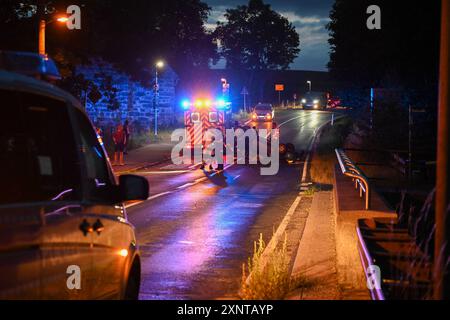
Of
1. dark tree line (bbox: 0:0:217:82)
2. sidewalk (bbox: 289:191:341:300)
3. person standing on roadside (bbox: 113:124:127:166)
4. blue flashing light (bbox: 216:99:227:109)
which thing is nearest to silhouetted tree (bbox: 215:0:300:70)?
dark tree line (bbox: 0:0:217:82)

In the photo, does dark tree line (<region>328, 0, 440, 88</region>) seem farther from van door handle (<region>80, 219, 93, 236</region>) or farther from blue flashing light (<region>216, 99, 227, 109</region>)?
van door handle (<region>80, 219, 93, 236</region>)

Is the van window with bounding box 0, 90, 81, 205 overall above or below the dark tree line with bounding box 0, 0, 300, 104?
below

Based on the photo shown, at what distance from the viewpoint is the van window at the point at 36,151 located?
3.92 meters

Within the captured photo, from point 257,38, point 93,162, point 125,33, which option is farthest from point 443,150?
point 257,38

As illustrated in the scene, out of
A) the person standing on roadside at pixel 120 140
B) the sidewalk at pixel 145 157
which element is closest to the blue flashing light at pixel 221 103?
the sidewalk at pixel 145 157

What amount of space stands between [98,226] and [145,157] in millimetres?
29797

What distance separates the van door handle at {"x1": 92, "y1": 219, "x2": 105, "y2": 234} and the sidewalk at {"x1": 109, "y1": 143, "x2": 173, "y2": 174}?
2306cm

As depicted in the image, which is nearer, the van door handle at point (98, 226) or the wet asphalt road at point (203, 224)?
the van door handle at point (98, 226)

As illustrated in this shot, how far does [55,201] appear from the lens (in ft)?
13.7

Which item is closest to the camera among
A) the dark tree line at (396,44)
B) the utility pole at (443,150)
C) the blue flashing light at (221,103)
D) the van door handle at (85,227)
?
the van door handle at (85,227)

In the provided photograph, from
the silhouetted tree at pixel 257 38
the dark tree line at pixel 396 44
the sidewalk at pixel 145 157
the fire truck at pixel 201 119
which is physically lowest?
the sidewalk at pixel 145 157

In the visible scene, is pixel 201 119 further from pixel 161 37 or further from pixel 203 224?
pixel 161 37

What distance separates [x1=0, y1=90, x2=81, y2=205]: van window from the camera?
12.8ft

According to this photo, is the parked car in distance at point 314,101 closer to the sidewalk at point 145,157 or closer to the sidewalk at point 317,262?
the sidewalk at point 145,157
